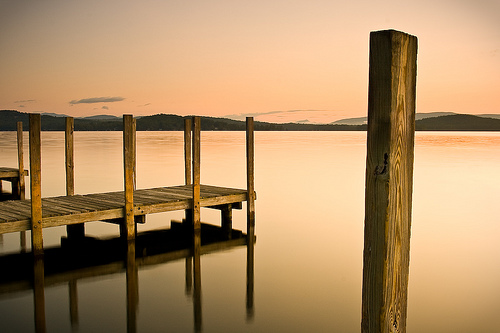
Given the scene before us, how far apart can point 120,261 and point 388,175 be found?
7879 mm

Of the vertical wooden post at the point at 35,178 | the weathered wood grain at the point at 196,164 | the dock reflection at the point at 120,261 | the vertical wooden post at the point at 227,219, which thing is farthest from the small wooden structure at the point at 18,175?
the vertical wooden post at the point at 35,178

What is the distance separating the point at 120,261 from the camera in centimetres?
961

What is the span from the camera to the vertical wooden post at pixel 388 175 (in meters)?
2.69

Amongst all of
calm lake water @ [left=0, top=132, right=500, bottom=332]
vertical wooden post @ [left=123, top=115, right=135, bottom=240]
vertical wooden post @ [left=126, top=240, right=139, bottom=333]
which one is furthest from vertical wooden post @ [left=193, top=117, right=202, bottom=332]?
vertical wooden post @ [left=123, top=115, right=135, bottom=240]

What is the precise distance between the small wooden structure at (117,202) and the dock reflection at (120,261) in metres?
0.40

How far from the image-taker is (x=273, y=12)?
35438mm

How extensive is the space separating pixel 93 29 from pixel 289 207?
28.6 meters

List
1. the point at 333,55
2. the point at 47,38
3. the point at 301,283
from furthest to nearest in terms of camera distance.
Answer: the point at 47,38 → the point at 333,55 → the point at 301,283

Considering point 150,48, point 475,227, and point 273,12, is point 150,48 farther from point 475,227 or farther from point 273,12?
point 475,227

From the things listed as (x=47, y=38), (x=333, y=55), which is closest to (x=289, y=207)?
(x=333, y=55)

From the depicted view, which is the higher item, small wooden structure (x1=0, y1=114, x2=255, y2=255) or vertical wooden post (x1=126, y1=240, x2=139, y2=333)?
small wooden structure (x1=0, y1=114, x2=255, y2=255)

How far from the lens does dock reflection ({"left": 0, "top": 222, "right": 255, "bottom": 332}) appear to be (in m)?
7.74

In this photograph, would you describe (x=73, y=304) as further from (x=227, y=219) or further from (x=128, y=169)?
(x=227, y=219)

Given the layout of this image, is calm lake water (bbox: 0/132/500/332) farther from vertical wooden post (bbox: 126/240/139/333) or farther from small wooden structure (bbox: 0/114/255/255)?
small wooden structure (bbox: 0/114/255/255)
